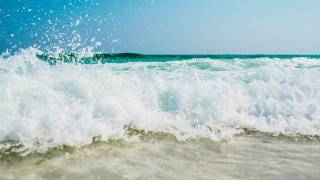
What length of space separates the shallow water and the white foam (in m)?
0.31

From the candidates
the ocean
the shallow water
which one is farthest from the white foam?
the shallow water

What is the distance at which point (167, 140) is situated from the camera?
4230 mm

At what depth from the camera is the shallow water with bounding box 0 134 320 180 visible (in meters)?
3.09

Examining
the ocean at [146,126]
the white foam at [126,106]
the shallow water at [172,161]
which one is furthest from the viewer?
the white foam at [126,106]

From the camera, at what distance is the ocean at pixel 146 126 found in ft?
10.7

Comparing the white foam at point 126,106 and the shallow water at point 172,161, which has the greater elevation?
the white foam at point 126,106

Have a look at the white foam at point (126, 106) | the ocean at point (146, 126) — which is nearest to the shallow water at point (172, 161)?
the ocean at point (146, 126)

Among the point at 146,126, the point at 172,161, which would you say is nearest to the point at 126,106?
the point at 146,126

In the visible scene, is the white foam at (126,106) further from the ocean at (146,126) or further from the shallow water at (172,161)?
the shallow water at (172,161)

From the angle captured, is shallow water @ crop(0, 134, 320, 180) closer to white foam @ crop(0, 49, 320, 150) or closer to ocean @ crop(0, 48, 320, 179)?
ocean @ crop(0, 48, 320, 179)

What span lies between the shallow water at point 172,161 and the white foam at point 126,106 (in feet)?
1.02

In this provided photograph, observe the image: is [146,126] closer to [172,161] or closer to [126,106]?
[126,106]

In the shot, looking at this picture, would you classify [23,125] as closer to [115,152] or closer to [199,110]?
[115,152]

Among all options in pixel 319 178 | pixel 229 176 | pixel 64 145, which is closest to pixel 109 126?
pixel 64 145
